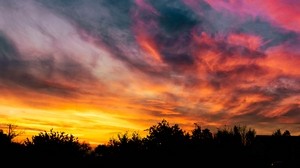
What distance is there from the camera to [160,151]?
34.5 meters

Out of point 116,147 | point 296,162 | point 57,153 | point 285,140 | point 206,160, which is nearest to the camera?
point 206,160

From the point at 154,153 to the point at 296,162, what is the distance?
2187 cm

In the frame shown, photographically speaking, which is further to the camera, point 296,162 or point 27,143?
point 296,162

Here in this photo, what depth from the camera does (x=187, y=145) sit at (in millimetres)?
33969

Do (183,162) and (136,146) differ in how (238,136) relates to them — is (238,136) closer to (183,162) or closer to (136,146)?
(183,162)

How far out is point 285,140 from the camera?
64688mm

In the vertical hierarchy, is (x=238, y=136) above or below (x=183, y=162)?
above

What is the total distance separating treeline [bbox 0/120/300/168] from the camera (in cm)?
3253

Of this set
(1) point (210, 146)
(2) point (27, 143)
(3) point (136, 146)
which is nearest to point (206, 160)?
(1) point (210, 146)

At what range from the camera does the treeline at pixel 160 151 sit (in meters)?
32.5

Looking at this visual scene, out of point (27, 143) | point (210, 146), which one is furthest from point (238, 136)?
point (27, 143)

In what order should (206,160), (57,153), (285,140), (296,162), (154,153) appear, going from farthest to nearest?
(285,140) < (296,162) < (57,153) < (154,153) < (206,160)

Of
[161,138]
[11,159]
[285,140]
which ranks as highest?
[285,140]

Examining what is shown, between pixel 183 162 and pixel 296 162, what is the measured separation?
70.4ft
